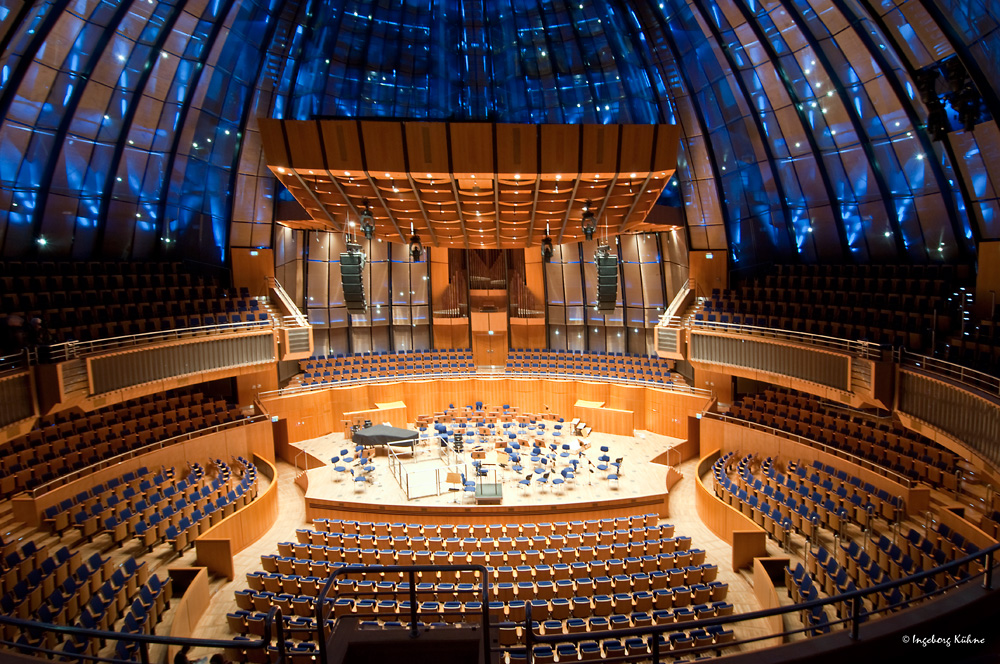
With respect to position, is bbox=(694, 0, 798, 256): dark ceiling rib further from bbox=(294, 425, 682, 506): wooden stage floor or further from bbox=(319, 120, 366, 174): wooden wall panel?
bbox=(319, 120, 366, 174): wooden wall panel

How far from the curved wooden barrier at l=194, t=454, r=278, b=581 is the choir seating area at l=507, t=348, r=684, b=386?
10.1 m

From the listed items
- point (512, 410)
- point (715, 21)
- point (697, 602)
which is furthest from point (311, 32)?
point (697, 602)

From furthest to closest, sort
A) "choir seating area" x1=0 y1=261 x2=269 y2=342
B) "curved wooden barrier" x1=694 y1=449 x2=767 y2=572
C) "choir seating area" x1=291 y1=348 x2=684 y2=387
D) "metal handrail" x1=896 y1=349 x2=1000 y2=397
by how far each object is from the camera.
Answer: "choir seating area" x1=291 y1=348 x2=684 y2=387, "choir seating area" x1=0 y1=261 x2=269 y2=342, "curved wooden barrier" x1=694 y1=449 x2=767 y2=572, "metal handrail" x1=896 y1=349 x2=1000 y2=397

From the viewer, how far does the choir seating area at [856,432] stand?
11.9 metres

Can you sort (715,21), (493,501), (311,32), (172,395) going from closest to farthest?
(493,501) → (715,21) → (311,32) → (172,395)

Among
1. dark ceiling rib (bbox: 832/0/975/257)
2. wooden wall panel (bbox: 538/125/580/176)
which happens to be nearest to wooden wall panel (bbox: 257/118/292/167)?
wooden wall panel (bbox: 538/125/580/176)

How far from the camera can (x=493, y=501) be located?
13266 millimetres

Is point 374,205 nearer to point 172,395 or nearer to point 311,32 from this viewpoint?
point 311,32

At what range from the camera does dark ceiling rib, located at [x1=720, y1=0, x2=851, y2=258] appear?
13.7 m

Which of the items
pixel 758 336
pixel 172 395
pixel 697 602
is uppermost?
pixel 758 336

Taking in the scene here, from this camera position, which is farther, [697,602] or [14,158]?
[14,158]

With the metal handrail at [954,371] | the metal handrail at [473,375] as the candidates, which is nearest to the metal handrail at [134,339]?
the metal handrail at [473,375]

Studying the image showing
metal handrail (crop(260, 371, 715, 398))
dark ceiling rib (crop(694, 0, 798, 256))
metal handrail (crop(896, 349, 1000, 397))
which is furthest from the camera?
metal handrail (crop(260, 371, 715, 398))

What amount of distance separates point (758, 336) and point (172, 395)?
17.2 m
